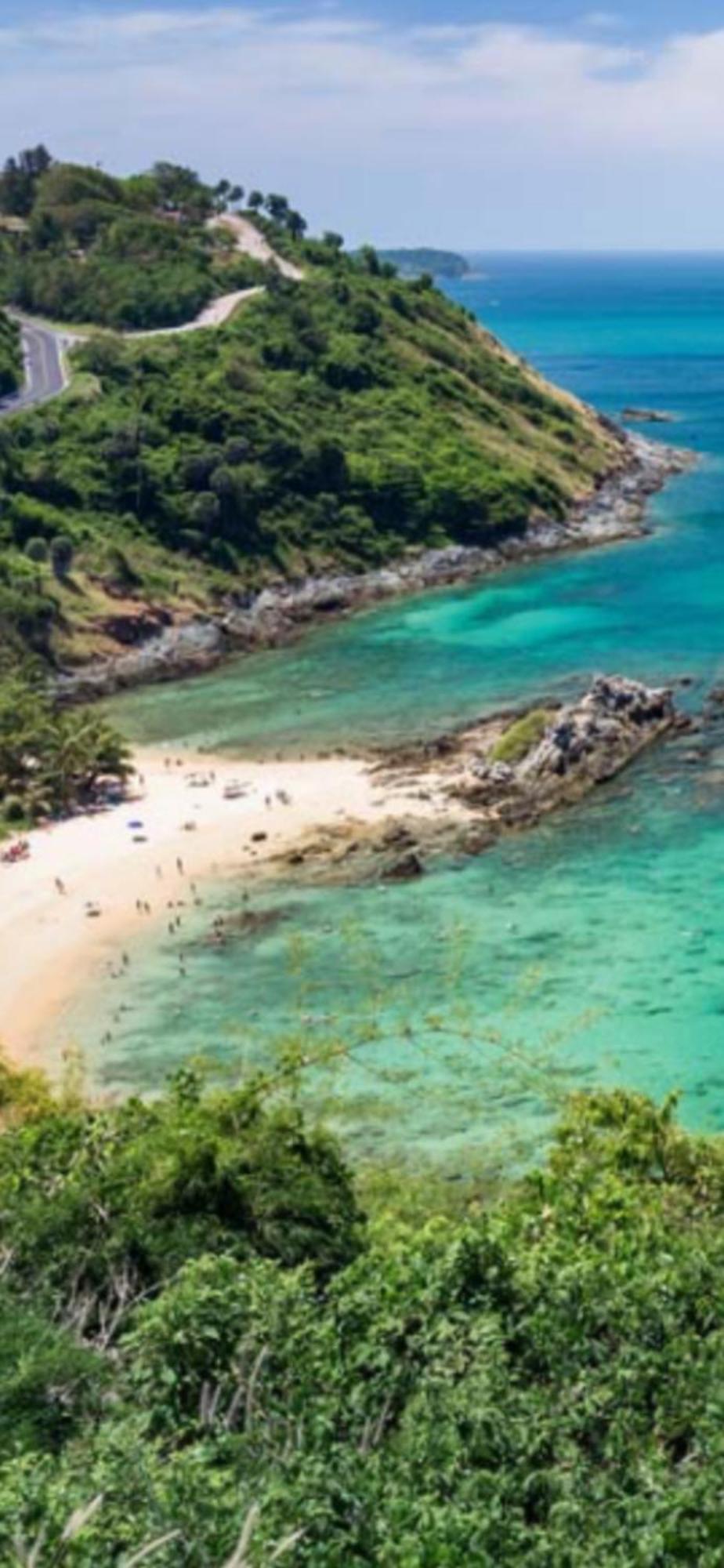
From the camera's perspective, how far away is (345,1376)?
21.5 m

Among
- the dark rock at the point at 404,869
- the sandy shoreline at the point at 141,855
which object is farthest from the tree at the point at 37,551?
the dark rock at the point at 404,869

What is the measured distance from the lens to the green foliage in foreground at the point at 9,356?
375 ft

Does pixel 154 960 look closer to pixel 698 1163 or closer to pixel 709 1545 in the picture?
pixel 698 1163

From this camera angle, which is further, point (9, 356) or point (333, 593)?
point (9, 356)

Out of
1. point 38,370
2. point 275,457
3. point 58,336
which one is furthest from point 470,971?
point 58,336

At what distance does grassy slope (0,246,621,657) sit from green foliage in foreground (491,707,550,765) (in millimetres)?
28883

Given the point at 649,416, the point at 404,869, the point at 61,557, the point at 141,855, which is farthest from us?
the point at 649,416

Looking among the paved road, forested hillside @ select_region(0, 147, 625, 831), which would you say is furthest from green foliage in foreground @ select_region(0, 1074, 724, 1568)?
the paved road

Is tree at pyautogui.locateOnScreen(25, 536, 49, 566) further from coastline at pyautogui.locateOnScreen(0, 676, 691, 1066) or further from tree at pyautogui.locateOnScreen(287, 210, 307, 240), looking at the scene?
tree at pyautogui.locateOnScreen(287, 210, 307, 240)

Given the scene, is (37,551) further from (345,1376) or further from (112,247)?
(345,1376)

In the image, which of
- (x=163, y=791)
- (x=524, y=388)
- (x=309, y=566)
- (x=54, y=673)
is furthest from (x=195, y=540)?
(x=524, y=388)

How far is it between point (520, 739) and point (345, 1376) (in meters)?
50.8

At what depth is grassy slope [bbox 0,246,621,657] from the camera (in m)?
96.6

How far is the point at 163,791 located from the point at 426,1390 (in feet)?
165
